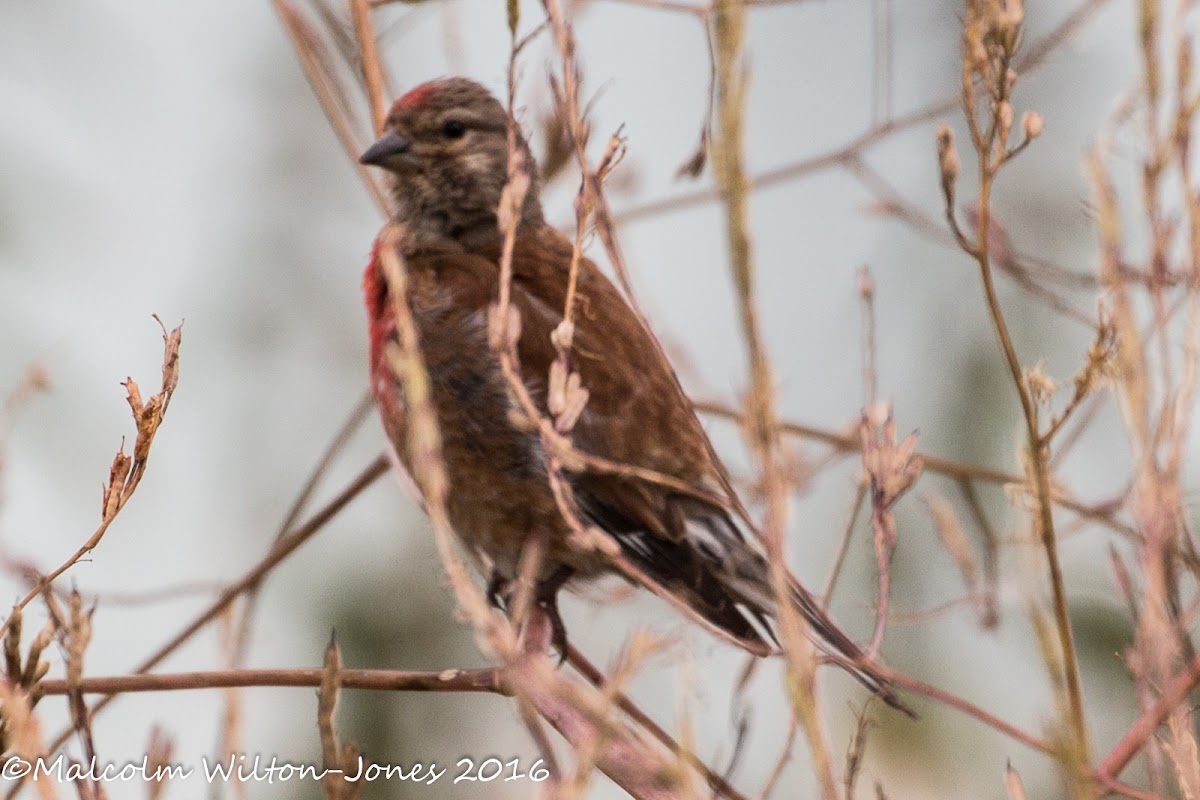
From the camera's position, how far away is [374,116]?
10.5ft

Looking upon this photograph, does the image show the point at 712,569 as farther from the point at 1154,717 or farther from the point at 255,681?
the point at 1154,717

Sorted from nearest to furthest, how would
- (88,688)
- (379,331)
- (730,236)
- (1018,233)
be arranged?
(730,236), (88,688), (379,331), (1018,233)

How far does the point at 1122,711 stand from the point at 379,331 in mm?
2036

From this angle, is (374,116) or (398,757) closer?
(374,116)

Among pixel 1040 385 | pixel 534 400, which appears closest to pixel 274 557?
pixel 534 400

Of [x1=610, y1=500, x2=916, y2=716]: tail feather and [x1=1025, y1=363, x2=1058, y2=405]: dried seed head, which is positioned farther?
[x1=610, y1=500, x2=916, y2=716]: tail feather

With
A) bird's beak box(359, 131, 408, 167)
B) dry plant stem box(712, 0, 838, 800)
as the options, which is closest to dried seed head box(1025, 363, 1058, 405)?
dry plant stem box(712, 0, 838, 800)

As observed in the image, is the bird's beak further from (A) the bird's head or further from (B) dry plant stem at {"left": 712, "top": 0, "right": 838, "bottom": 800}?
(B) dry plant stem at {"left": 712, "top": 0, "right": 838, "bottom": 800}

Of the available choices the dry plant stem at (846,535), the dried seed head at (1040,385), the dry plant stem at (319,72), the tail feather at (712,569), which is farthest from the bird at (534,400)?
the dried seed head at (1040,385)

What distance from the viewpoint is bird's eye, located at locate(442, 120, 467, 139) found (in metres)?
3.94

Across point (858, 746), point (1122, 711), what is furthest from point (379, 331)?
point (858, 746)

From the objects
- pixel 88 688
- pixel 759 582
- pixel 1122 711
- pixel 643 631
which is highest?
pixel 643 631

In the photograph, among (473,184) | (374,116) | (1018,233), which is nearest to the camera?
(374,116)

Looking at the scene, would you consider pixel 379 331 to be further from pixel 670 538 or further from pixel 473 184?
pixel 670 538
